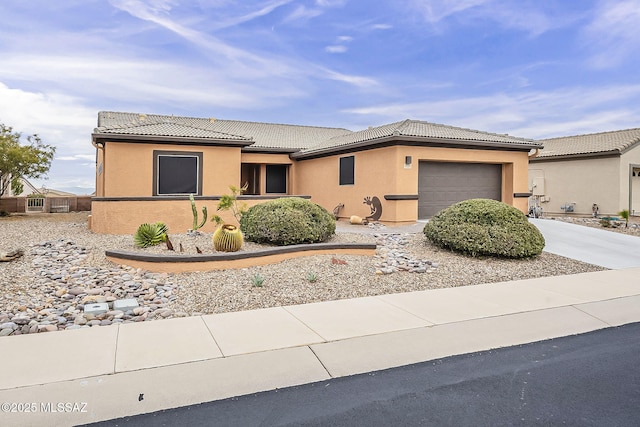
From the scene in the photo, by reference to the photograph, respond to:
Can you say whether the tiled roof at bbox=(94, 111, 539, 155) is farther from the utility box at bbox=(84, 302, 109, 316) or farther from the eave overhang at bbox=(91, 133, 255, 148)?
the utility box at bbox=(84, 302, 109, 316)

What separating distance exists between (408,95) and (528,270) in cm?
1386

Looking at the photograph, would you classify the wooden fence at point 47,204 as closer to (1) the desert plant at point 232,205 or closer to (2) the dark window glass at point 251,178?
(2) the dark window glass at point 251,178

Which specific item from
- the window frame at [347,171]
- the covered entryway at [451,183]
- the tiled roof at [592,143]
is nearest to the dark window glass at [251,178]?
the window frame at [347,171]

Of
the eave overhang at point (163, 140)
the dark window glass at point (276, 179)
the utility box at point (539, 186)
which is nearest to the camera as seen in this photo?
the eave overhang at point (163, 140)

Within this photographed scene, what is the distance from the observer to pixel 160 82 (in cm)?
1725

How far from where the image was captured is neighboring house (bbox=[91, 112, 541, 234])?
44.5 feet

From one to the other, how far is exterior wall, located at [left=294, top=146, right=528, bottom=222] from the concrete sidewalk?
8.35 meters

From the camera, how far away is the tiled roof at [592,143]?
75.2 ft

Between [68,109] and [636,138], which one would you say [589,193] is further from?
[68,109]

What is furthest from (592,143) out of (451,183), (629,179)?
(451,183)

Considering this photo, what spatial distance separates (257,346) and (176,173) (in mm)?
12051

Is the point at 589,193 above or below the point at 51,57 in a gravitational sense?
below

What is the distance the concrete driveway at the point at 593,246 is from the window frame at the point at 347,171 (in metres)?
7.01

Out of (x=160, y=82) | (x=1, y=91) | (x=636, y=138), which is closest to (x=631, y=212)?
(x=636, y=138)
